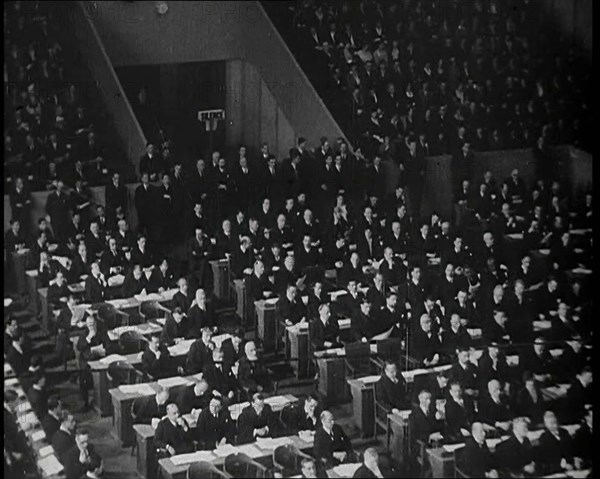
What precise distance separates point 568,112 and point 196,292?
3.05 m

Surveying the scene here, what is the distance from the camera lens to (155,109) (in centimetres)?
698

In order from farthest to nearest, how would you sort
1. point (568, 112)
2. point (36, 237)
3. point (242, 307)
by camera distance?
point (568, 112) → point (242, 307) → point (36, 237)

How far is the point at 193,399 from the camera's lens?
715 centimetres

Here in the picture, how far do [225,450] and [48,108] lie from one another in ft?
8.47

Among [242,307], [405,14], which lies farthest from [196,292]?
[405,14]

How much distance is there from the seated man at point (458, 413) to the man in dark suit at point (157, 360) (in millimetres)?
2000

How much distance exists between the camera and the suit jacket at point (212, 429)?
7.12m

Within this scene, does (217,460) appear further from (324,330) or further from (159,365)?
(324,330)

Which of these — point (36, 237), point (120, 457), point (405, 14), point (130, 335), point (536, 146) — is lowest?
point (120, 457)

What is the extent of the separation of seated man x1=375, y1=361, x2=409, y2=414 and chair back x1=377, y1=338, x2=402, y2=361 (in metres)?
0.06

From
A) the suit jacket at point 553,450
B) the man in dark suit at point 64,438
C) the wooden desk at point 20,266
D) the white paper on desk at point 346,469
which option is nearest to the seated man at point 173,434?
the man in dark suit at point 64,438

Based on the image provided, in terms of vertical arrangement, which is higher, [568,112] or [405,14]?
[405,14]

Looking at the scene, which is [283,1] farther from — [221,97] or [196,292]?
[196,292]

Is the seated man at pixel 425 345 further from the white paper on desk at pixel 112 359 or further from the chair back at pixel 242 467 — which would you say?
the white paper on desk at pixel 112 359
